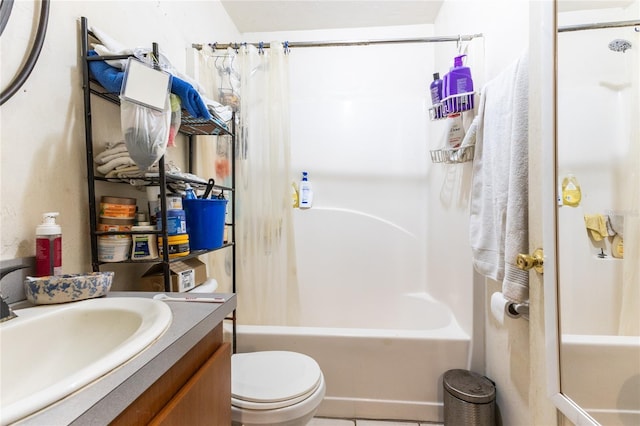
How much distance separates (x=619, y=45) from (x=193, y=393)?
1.16m

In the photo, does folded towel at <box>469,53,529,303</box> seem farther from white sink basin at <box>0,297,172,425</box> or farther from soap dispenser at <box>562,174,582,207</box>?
white sink basin at <box>0,297,172,425</box>

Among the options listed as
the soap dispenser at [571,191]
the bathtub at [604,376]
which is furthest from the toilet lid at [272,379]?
the soap dispenser at [571,191]

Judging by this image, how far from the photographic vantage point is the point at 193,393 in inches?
22.3

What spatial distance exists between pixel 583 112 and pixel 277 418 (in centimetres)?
125

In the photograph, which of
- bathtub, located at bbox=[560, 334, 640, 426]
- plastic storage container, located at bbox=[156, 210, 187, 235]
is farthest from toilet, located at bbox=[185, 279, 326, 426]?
bathtub, located at bbox=[560, 334, 640, 426]

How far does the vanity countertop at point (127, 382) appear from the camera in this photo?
316 mm

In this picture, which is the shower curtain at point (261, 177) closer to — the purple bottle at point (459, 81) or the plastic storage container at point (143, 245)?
the plastic storage container at point (143, 245)

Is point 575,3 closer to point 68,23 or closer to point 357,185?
point 68,23

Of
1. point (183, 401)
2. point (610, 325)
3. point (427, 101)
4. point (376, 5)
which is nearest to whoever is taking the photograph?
point (183, 401)

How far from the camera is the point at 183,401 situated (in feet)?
1.73

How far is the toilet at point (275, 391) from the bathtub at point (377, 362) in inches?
10.5

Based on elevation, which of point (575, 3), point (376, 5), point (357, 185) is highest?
point (376, 5)

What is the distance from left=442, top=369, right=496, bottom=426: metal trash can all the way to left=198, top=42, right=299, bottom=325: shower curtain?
3.05ft

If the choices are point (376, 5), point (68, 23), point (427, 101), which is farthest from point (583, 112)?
point (376, 5)
